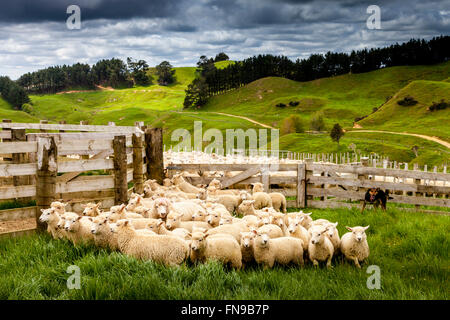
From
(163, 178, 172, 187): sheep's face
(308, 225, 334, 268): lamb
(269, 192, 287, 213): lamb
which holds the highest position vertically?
(163, 178, 172, 187): sheep's face

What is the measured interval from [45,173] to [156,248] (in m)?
3.33

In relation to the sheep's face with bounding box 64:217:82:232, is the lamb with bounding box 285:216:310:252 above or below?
below

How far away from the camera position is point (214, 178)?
1422cm

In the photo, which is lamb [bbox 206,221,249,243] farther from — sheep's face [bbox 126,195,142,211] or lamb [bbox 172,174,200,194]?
lamb [bbox 172,174,200,194]

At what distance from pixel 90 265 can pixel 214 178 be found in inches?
337

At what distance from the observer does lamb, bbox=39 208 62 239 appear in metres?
7.67

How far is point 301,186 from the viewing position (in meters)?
13.6

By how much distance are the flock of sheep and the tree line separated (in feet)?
377

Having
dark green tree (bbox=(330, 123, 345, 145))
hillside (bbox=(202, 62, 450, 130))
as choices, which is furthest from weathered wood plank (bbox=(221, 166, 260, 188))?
hillside (bbox=(202, 62, 450, 130))

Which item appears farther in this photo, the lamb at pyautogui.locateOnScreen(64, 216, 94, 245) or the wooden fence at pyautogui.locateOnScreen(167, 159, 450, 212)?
the wooden fence at pyautogui.locateOnScreen(167, 159, 450, 212)

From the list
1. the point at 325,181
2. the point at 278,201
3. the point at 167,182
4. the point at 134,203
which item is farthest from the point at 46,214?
A: the point at 325,181

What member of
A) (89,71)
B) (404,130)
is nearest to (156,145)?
(404,130)

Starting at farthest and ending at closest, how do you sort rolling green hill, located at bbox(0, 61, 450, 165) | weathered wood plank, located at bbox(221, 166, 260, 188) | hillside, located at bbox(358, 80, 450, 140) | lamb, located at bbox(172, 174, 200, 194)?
1. hillside, located at bbox(358, 80, 450, 140)
2. rolling green hill, located at bbox(0, 61, 450, 165)
3. weathered wood plank, located at bbox(221, 166, 260, 188)
4. lamb, located at bbox(172, 174, 200, 194)
